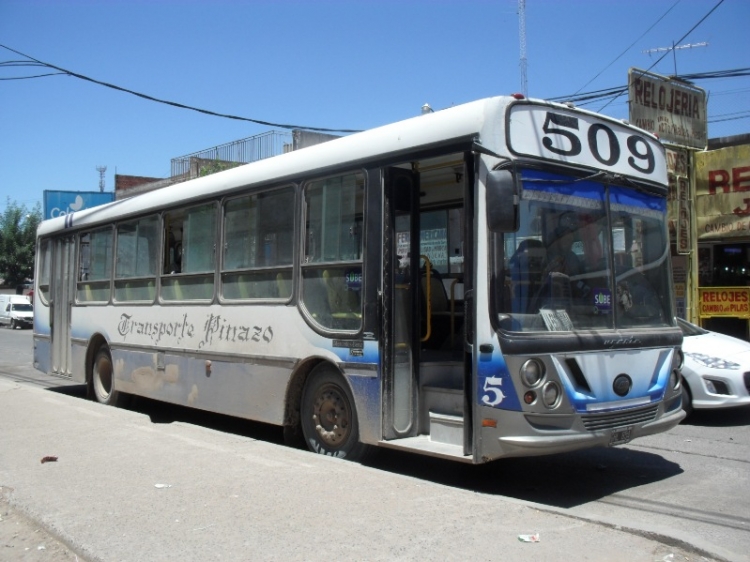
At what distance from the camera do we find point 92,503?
566 cm

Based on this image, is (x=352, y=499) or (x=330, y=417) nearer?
(x=352, y=499)

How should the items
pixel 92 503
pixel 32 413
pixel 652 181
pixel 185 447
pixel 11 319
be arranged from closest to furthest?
pixel 92 503
pixel 652 181
pixel 185 447
pixel 32 413
pixel 11 319

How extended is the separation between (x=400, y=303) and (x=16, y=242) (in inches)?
1970

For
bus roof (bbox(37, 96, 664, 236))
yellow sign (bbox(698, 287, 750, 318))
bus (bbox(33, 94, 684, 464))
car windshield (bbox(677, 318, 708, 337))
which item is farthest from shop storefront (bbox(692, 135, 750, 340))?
bus roof (bbox(37, 96, 664, 236))

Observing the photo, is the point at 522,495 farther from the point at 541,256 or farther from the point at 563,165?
the point at 563,165

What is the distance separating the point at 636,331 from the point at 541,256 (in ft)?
3.76

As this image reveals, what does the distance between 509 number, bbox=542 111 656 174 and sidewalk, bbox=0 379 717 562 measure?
2789mm

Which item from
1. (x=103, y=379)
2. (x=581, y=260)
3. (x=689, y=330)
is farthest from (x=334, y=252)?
(x=103, y=379)

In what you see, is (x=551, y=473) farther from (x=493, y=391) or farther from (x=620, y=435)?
(x=493, y=391)

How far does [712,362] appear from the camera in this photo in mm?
9578

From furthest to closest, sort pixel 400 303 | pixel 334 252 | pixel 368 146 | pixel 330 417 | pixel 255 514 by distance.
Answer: pixel 330 417, pixel 334 252, pixel 368 146, pixel 400 303, pixel 255 514

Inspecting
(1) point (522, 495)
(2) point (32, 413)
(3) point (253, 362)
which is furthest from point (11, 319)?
(1) point (522, 495)

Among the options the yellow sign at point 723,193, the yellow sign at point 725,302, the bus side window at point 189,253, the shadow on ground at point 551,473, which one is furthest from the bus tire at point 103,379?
the yellow sign at point 723,193

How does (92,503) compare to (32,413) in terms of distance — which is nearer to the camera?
(92,503)
